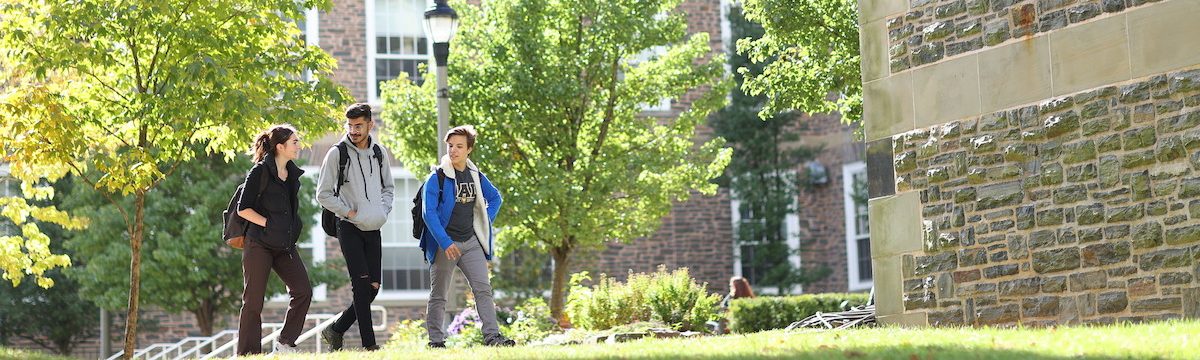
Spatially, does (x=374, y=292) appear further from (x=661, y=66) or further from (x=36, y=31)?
(x=661, y=66)

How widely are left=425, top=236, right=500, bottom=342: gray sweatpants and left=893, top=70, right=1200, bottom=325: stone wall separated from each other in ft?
10.7

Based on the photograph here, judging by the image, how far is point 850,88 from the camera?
15.4m

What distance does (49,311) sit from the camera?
24.0 m

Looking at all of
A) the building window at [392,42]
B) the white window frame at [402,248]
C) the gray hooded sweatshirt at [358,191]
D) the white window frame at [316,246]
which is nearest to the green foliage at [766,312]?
the white window frame at [402,248]

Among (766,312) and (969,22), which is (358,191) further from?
(766,312)

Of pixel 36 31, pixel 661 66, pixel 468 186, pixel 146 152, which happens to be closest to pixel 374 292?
pixel 468 186

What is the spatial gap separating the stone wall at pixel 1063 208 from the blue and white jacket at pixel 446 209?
3176mm

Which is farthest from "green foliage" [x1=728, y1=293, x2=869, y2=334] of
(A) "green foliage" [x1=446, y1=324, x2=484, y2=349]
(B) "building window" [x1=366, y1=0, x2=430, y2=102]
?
(B) "building window" [x1=366, y1=0, x2=430, y2=102]

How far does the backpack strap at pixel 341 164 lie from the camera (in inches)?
382

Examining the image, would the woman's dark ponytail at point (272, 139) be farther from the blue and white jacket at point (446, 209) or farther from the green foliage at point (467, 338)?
the green foliage at point (467, 338)

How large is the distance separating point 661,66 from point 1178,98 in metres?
11.4

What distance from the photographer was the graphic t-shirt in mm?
10070

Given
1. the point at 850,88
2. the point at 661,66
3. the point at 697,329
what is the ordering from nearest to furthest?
the point at 850,88
the point at 697,329
the point at 661,66

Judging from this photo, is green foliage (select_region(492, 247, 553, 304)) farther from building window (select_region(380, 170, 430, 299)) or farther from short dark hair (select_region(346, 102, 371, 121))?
short dark hair (select_region(346, 102, 371, 121))
